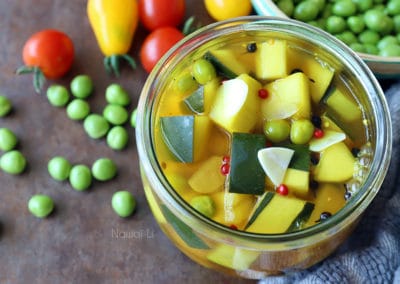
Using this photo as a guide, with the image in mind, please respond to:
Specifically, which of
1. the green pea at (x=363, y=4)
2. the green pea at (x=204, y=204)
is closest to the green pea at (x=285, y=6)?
the green pea at (x=363, y=4)

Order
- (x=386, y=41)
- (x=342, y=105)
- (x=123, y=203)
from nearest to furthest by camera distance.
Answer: (x=342, y=105) → (x=123, y=203) → (x=386, y=41)

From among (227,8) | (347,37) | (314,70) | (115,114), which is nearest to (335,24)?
(347,37)

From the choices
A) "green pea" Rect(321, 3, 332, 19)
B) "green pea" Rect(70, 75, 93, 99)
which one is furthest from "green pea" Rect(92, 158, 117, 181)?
"green pea" Rect(321, 3, 332, 19)

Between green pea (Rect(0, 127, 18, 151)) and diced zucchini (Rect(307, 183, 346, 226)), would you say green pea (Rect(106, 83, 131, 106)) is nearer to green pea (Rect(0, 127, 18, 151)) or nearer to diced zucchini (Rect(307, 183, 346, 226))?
green pea (Rect(0, 127, 18, 151))

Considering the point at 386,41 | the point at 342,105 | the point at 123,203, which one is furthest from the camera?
the point at 386,41

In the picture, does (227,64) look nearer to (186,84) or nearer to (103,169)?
(186,84)

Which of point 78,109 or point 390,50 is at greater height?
point 390,50

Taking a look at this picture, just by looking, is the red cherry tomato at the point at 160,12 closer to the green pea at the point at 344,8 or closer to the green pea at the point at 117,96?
the green pea at the point at 117,96
